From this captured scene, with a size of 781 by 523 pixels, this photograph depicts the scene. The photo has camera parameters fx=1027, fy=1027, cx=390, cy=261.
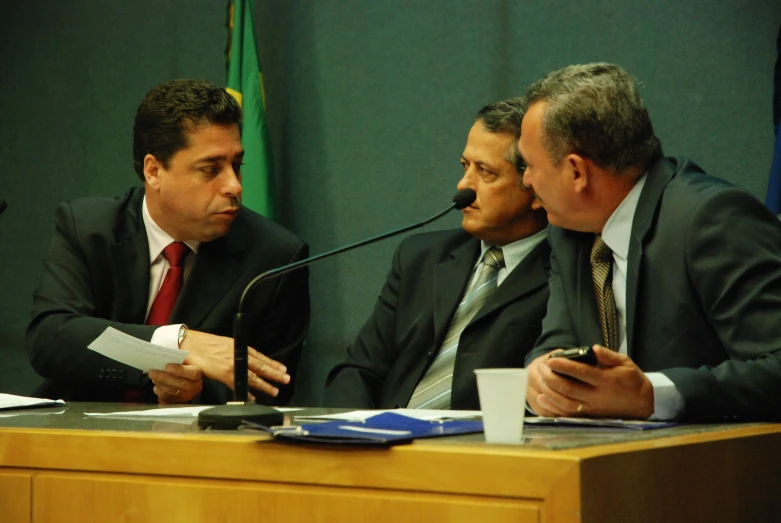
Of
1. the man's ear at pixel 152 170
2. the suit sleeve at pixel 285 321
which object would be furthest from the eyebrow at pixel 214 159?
the suit sleeve at pixel 285 321

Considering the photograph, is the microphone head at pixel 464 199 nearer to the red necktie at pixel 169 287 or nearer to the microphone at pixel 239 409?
the microphone at pixel 239 409

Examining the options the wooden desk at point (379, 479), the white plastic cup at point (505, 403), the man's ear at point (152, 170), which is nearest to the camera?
the wooden desk at point (379, 479)

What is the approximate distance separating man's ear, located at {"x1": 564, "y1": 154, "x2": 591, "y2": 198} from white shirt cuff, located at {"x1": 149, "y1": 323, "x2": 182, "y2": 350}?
45.9 inches

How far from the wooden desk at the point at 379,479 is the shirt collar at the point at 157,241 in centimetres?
144

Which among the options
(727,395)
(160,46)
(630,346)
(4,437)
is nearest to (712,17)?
(630,346)

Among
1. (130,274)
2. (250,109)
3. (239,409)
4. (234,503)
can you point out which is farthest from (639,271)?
(250,109)

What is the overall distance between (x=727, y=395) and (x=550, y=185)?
29.6 inches

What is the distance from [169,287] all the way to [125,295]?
0.13 m

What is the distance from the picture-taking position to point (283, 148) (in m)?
4.23

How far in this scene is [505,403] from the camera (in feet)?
4.87

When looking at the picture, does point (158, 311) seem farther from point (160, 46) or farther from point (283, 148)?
point (160, 46)

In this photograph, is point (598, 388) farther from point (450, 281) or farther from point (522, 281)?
point (450, 281)

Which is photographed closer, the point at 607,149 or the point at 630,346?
the point at 630,346

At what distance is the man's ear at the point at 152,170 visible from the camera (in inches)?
130
